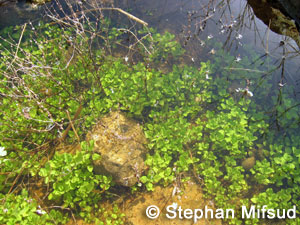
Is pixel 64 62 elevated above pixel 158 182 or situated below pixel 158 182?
above

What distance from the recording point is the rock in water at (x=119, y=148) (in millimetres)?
3271

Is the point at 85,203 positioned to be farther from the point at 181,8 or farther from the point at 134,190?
the point at 181,8

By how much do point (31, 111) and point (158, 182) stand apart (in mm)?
2214

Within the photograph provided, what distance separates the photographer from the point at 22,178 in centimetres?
323

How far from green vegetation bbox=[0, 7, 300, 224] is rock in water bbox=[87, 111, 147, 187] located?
0.45 ft

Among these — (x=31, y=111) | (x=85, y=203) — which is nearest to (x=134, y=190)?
(x=85, y=203)
